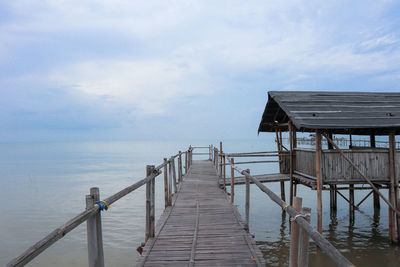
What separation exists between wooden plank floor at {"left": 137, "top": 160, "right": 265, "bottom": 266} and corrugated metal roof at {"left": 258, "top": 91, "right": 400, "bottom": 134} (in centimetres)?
419

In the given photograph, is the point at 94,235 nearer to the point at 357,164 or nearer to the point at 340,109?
the point at 357,164

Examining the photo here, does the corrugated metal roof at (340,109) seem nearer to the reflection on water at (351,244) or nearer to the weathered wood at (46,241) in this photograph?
the reflection on water at (351,244)

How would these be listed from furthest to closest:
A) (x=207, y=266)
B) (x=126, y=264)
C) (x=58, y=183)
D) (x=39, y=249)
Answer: (x=58, y=183) → (x=126, y=264) → (x=207, y=266) → (x=39, y=249)

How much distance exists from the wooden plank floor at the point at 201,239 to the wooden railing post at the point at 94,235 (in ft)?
4.87

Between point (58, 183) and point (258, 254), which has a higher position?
point (258, 254)

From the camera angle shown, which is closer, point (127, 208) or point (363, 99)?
point (363, 99)

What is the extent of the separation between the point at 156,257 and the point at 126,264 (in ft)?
20.7

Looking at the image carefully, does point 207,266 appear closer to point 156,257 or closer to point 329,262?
point 156,257

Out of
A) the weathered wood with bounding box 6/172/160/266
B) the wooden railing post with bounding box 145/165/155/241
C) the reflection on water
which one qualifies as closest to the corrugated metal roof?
the reflection on water

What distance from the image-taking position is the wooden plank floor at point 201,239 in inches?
186

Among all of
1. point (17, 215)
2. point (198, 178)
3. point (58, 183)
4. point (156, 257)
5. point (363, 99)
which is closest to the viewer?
point (156, 257)

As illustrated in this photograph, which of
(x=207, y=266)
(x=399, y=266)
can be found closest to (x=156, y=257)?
(x=207, y=266)

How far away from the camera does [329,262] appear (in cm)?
946

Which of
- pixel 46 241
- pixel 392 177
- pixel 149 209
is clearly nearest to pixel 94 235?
pixel 46 241
